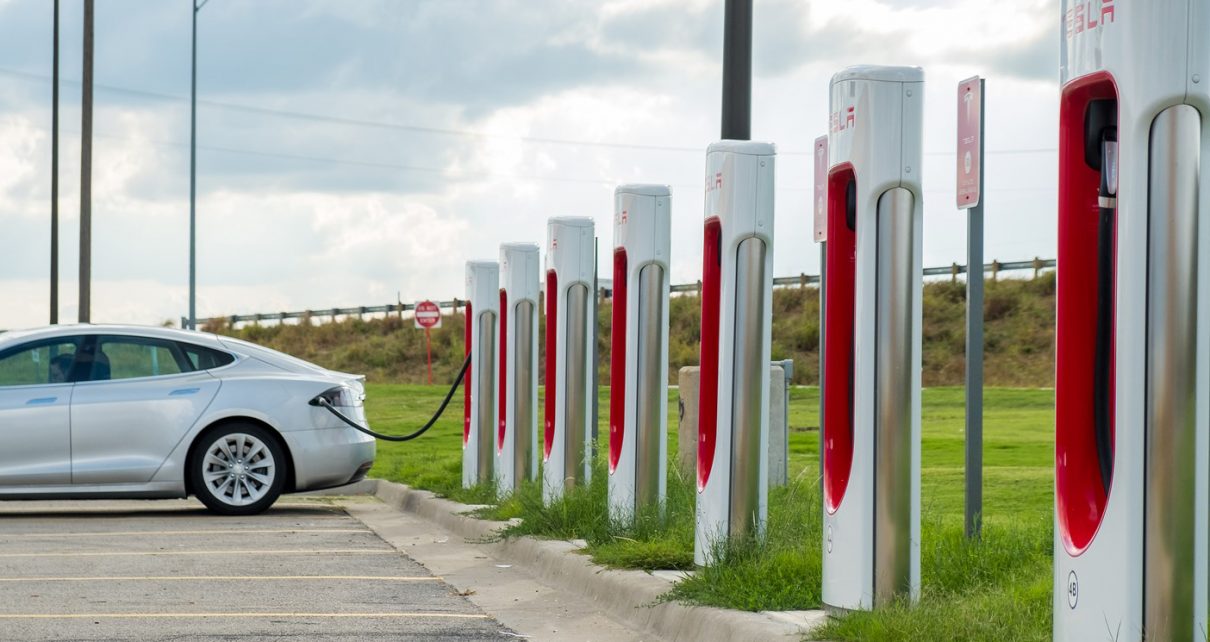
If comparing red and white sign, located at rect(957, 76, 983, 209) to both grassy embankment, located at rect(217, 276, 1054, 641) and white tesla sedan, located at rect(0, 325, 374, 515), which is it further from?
white tesla sedan, located at rect(0, 325, 374, 515)

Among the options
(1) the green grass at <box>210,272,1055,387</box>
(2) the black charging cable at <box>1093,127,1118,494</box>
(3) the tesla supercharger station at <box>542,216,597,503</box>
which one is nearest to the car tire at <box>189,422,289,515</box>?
(3) the tesla supercharger station at <box>542,216,597,503</box>

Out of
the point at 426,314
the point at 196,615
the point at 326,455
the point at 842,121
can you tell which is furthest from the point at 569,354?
the point at 426,314

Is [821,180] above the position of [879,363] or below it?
above

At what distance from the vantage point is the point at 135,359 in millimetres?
12969

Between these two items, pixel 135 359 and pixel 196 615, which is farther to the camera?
pixel 135 359

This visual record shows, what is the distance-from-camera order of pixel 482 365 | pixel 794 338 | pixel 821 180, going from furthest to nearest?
pixel 794 338, pixel 482 365, pixel 821 180

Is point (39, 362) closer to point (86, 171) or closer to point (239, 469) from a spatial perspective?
point (239, 469)

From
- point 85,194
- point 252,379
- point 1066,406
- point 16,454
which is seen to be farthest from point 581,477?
point 85,194

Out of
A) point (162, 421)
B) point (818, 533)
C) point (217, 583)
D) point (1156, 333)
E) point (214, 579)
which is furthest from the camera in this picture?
point (162, 421)

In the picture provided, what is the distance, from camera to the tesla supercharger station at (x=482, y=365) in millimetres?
13258

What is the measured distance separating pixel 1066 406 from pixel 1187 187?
2.41 ft

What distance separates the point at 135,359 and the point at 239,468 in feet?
3.92

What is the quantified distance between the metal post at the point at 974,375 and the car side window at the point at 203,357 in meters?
7.38

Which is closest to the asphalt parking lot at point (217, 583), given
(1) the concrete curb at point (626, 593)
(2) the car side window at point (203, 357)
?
(1) the concrete curb at point (626, 593)
